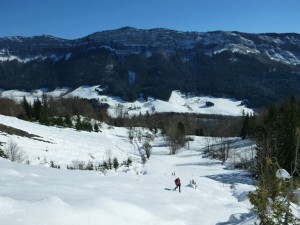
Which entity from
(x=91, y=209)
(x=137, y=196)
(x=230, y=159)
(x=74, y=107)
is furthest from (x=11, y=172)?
(x=74, y=107)

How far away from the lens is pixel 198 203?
87.2 ft

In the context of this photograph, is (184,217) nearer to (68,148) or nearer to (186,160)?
(68,148)

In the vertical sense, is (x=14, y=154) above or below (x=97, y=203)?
below

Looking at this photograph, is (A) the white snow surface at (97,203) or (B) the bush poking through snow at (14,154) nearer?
(A) the white snow surface at (97,203)

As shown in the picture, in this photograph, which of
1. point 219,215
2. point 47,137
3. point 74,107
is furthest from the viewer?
point 74,107

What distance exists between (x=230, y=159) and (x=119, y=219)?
215ft

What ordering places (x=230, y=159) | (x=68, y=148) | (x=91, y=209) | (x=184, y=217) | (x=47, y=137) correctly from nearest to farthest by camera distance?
(x=91, y=209) < (x=184, y=217) < (x=68, y=148) < (x=47, y=137) < (x=230, y=159)

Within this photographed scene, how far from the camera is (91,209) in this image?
16.3m

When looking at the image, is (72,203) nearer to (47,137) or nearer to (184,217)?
(184,217)

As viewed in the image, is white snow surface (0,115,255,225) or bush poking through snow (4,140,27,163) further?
bush poking through snow (4,140,27,163)

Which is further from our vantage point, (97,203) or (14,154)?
(14,154)

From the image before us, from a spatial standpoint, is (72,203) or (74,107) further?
(74,107)

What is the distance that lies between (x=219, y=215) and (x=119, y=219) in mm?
8775

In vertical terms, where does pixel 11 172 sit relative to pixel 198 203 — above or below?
above
